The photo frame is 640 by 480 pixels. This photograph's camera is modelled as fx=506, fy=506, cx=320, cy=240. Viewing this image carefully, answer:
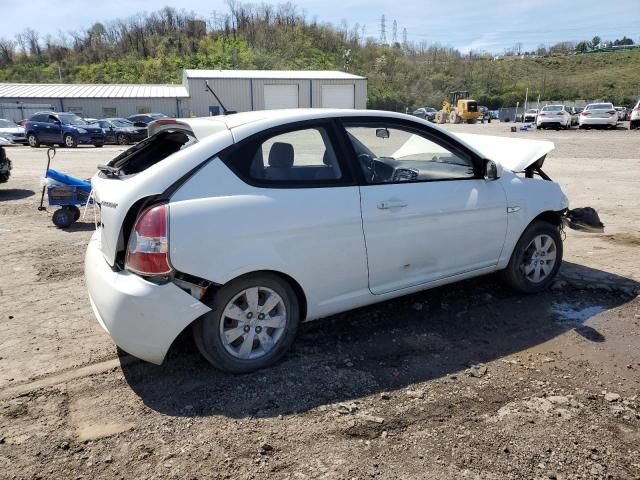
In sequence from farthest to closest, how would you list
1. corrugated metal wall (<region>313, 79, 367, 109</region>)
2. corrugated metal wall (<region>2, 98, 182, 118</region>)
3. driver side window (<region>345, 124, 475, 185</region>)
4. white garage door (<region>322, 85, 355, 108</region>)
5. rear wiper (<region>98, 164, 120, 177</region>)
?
white garage door (<region>322, 85, 355, 108</region>), corrugated metal wall (<region>313, 79, 367, 109</region>), corrugated metal wall (<region>2, 98, 182, 118</region>), driver side window (<region>345, 124, 475, 185</region>), rear wiper (<region>98, 164, 120, 177</region>)

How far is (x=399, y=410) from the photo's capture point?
296cm

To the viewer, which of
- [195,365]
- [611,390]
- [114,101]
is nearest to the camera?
[611,390]

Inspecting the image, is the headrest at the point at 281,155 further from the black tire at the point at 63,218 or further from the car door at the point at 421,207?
the black tire at the point at 63,218

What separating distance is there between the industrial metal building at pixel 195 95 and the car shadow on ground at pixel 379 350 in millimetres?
42956

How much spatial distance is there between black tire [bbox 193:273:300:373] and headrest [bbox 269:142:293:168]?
29.8 inches

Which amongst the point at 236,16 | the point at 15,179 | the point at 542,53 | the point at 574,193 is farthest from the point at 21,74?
the point at 542,53

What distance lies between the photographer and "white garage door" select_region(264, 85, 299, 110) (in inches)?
1925

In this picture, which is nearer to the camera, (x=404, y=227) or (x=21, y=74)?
(x=404, y=227)

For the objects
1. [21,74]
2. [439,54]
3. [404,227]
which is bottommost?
[404,227]

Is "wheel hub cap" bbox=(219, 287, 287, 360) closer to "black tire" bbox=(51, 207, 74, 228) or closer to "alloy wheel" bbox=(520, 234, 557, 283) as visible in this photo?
"alloy wheel" bbox=(520, 234, 557, 283)

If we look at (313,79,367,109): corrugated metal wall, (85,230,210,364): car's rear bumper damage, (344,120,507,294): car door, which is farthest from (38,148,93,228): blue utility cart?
(313,79,367,109): corrugated metal wall

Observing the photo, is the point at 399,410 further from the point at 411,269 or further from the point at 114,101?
the point at 114,101

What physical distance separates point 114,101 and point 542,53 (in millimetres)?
113795

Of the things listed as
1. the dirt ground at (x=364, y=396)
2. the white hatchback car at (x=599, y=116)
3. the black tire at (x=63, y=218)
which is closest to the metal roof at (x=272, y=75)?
the white hatchback car at (x=599, y=116)
